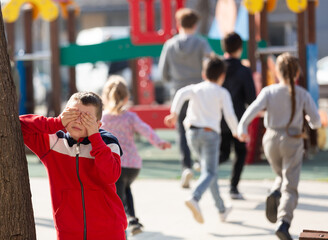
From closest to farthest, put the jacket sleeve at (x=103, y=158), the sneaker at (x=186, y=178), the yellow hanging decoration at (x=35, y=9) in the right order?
the jacket sleeve at (x=103, y=158) < the sneaker at (x=186, y=178) < the yellow hanging decoration at (x=35, y=9)

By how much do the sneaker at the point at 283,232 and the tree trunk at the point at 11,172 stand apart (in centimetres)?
226

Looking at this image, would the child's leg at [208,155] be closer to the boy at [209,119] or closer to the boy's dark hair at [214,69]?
the boy at [209,119]

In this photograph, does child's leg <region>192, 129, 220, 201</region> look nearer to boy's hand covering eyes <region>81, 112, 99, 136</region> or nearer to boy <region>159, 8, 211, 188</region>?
boy <region>159, 8, 211, 188</region>

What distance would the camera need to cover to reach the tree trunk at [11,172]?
3789 mm

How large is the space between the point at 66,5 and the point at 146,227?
272 inches

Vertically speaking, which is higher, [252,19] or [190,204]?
[252,19]

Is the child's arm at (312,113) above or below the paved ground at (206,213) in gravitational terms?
above

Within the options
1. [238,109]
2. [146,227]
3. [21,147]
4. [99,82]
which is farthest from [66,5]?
[99,82]

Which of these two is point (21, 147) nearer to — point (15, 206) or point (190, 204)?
point (15, 206)

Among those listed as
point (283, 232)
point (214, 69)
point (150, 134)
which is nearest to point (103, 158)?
point (150, 134)

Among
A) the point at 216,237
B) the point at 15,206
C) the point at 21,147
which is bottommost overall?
the point at 216,237

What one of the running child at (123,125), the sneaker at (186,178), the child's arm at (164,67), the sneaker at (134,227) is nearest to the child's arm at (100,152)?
the running child at (123,125)

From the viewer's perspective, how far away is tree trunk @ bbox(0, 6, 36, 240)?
3789 millimetres

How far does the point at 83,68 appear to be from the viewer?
27125mm
